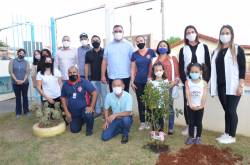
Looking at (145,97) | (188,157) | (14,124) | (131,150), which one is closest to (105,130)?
(131,150)

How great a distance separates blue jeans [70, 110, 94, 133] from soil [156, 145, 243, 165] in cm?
166

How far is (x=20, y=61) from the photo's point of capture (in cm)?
688

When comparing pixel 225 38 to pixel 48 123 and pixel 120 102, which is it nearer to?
pixel 120 102

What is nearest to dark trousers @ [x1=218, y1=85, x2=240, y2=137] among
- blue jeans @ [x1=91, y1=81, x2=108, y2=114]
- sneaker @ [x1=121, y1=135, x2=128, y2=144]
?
sneaker @ [x1=121, y1=135, x2=128, y2=144]

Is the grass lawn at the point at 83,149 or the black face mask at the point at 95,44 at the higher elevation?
the black face mask at the point at 95,44

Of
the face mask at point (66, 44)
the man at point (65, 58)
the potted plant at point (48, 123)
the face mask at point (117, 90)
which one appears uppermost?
the face mask at point (66, 44)

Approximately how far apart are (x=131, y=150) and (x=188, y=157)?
0.91 m

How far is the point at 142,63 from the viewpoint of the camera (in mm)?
4988

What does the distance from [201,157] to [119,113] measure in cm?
163

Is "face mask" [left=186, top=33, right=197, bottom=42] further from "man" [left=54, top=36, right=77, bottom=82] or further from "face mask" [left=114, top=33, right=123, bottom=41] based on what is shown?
"man" [left=54, top=36, right=77, bottom=82]

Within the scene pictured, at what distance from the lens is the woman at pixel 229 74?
14.0 ft

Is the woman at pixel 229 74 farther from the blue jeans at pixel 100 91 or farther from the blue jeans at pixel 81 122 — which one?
the blue jeans at pixel 100 91

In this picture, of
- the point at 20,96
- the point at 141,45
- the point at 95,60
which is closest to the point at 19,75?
the point at 20,96

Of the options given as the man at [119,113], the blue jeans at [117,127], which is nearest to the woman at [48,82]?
the man at [119,113]
